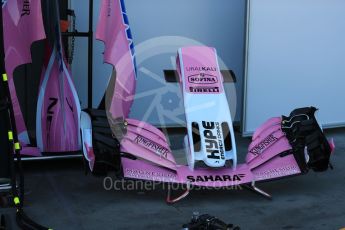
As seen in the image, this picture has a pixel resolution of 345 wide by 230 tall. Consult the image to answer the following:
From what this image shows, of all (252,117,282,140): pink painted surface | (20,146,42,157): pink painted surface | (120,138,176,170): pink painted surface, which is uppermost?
(252,117,282,140): pink painted surface

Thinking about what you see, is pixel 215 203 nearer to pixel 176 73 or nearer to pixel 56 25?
pixel 176 73

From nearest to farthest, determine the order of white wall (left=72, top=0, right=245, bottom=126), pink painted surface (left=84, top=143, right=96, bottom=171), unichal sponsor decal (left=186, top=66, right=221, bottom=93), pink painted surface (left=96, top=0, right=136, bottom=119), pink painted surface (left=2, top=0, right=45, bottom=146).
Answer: pink painted surface (left=84, top=143, right=96, bottom=171), pink painted surface (left=2, top=0, right=45, bottom=146), unichal sponsor decal (left=186, top=66, right=221, bottom=93), pink painted surface (left=96, top=0, right=136, bottom=119), white wall (left=72, top=0, right=245, bottom=126)

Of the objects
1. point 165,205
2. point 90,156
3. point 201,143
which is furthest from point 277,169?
point 90,156

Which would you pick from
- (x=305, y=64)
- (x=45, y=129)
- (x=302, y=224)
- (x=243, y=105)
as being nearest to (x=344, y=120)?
(x=305, y=64)

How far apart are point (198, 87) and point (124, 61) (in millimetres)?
760

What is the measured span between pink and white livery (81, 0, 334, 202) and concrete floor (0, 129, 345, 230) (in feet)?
0.69

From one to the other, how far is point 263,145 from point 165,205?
3.39 feet

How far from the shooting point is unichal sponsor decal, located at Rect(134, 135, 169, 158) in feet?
16.9

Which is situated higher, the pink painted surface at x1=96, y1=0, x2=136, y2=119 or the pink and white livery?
the pink painted surface at x1=96, y1=0, x2=136, y2=119

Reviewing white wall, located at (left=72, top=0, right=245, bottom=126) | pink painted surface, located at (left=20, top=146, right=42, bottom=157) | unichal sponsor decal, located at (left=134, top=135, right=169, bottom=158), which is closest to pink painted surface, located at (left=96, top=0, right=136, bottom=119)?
unichal sponsor decal, located at (left=134, top=135, right=169, bottom=158)

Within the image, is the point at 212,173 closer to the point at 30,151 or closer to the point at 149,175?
the point at 149,175

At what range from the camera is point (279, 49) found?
7.35m

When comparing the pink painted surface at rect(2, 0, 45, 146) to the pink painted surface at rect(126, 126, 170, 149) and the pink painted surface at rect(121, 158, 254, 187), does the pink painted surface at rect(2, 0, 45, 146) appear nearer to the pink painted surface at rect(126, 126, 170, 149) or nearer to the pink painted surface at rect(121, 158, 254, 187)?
the pink painted surface at rect(126, 126, 170, 149)

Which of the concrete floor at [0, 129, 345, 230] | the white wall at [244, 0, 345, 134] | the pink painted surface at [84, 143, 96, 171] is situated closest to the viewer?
the concrete floor at [0, 129, 345, 230]
